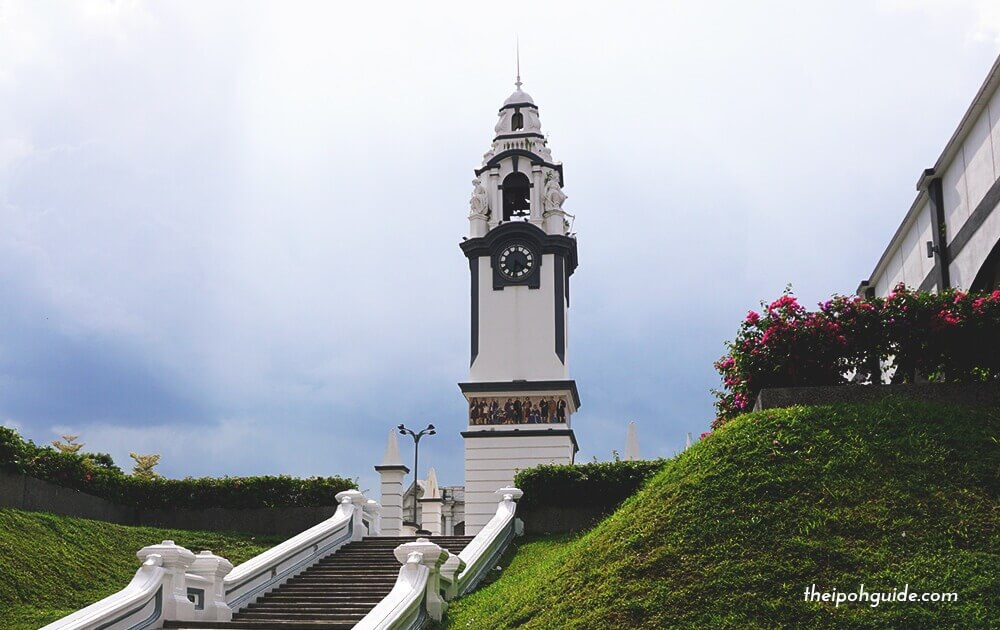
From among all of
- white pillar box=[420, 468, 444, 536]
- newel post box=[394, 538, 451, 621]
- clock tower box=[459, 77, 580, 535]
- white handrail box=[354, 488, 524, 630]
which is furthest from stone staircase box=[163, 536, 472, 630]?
clock tower box=[459, 77, 580, 535]

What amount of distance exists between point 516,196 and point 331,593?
27.2 metres

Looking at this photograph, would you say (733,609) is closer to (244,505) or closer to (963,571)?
(963,571)

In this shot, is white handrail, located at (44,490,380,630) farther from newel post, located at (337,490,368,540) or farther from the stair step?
newel post, located at (337,490,368,540)

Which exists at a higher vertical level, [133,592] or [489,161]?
[489,161]

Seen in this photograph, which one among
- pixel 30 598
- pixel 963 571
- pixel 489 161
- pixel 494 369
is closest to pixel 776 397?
pixel 963 571

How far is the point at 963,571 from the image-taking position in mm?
12125

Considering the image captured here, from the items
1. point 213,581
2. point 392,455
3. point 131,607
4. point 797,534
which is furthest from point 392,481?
point 797,534

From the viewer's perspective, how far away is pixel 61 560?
19188 mm

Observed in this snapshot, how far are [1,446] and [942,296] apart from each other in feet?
53.9

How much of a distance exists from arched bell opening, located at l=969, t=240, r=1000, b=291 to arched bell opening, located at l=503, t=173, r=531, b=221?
81.8ft

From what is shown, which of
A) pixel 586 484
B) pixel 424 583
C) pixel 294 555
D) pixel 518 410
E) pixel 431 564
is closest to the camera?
pixel 424 583

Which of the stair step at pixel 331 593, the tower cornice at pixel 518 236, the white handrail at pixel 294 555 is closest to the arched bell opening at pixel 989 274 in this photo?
the stair step at pixel 331 593

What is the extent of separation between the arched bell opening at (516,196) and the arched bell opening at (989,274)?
24.9 meters

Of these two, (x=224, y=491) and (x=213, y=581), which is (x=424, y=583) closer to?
(x=213, y=581)
